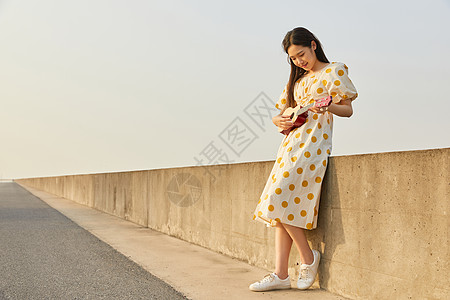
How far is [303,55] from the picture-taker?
3.61m

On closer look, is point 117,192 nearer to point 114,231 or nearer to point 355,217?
point 114,231

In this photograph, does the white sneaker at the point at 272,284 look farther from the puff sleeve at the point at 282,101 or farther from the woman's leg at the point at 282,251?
the puff sleeve at the point at 282,101

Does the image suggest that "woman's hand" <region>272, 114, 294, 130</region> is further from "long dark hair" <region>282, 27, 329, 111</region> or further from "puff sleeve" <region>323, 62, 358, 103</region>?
"puff sleeve" <region>323, 62, 358, 103</region>

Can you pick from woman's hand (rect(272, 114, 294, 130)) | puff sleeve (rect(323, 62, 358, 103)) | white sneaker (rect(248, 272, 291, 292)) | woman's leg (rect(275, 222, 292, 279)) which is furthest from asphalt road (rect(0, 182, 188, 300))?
puff sleeve (rect(323, 62, 358, 103))

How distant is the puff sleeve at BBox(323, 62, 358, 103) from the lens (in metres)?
3.44

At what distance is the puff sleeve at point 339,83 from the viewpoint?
344 cm

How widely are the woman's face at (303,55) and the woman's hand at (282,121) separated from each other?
393 mm

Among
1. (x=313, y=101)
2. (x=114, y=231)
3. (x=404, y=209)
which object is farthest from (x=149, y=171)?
(x=404, y=209)

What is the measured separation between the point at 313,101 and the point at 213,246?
2766 mm

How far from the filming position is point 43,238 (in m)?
6.57

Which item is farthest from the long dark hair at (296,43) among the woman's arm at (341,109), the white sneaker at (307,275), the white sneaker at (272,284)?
the white sneaker at (272,284)

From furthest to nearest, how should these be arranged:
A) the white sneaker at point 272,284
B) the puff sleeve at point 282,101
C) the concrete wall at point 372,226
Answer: the puff sleeve at point 282,101 → the white sneaker at point 272,284 → the concrete wall at point 372,226

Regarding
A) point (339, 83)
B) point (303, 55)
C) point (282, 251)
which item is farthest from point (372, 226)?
point (303, 55)

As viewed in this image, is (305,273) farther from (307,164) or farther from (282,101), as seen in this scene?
(282,101)
